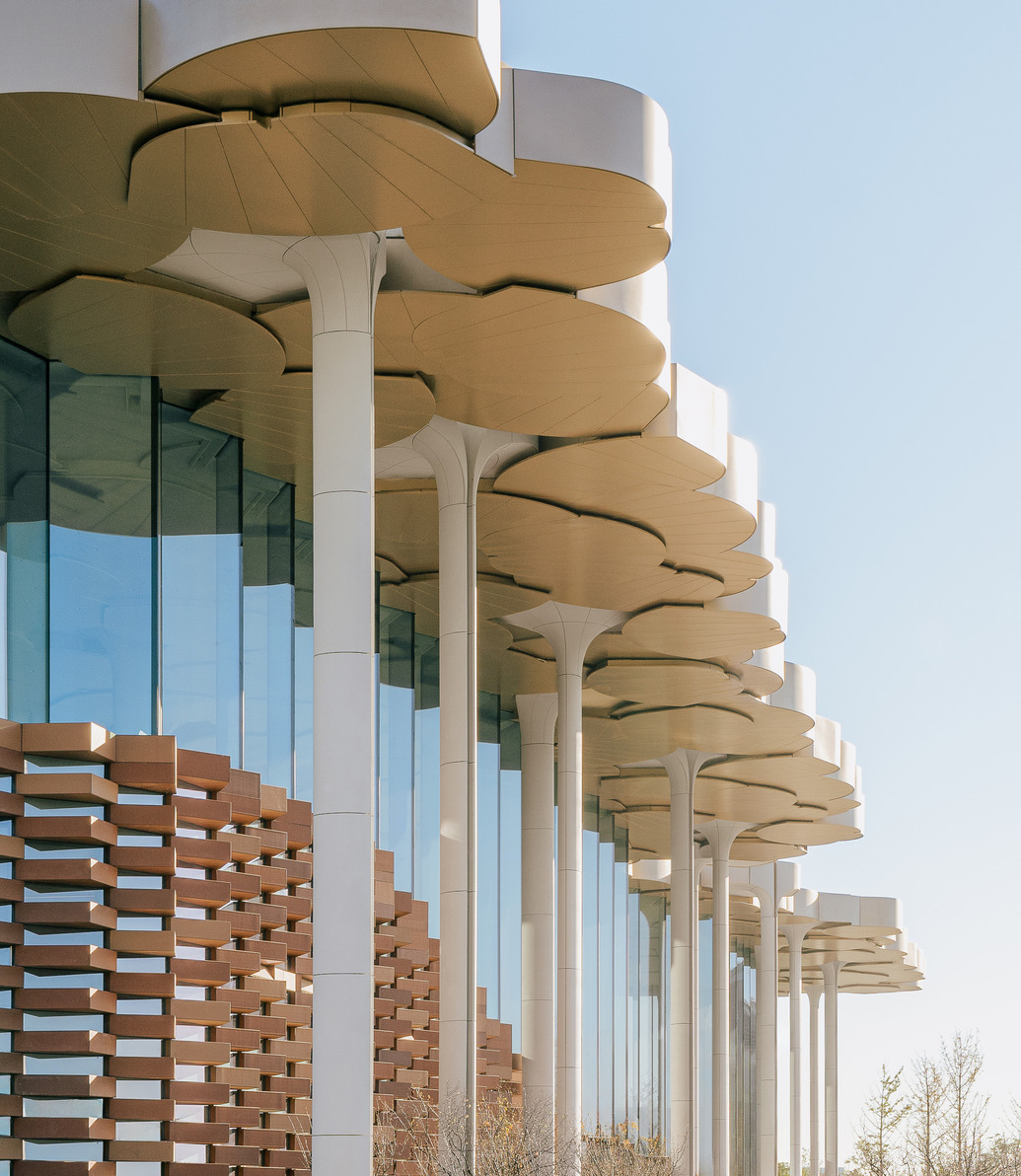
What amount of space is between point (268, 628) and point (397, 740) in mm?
6695

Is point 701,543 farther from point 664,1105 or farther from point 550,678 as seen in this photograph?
point 664,1105

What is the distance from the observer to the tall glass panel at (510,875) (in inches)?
1374

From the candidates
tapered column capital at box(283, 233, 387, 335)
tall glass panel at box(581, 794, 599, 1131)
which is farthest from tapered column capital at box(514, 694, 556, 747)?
tapered column capital at box(283, 233, 387, 335)

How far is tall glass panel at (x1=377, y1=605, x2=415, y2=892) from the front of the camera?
29234 millimetres

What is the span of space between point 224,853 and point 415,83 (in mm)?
10412

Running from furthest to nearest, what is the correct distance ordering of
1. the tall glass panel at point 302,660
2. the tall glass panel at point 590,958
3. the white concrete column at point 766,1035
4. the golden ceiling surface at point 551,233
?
1. the white concrete column at point 766,1035
2. the tall glass panel at point 590,958
3. the tall glass panel at point 302,660
4. the golden ceiling surface at point 551,233

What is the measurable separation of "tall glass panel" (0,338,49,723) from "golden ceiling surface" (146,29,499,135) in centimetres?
673

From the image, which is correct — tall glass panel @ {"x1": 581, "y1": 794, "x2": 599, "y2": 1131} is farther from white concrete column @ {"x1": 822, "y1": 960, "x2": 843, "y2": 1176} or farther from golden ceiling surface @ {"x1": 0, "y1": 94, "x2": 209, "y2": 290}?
golden ceiling surface @ {"x1": 0, "y1": 94, "x2": 209, "y2": 290}

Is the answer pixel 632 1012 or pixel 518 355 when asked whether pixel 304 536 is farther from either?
pixel 632 1012

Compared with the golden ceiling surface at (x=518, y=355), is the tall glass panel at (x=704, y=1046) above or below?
below

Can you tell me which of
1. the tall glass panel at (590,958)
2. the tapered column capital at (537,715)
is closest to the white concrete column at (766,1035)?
the tall glass panel at (590,958)

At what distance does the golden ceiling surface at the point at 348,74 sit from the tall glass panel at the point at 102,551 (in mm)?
7207

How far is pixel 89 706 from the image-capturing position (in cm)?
1952

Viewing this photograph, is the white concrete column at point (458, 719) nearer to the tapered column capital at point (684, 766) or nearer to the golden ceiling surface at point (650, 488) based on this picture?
the golden ceiling surface at point (650, 488)
